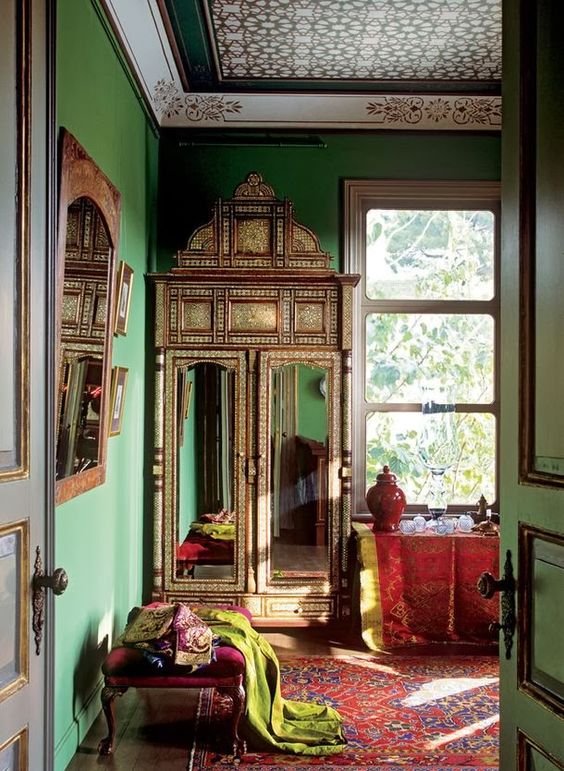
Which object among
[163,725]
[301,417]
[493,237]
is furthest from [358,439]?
[163,725]

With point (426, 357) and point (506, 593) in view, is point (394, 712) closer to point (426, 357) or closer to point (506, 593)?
point (506, 593)

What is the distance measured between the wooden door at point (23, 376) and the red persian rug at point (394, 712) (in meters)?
1.71

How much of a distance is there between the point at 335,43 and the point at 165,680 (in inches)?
133

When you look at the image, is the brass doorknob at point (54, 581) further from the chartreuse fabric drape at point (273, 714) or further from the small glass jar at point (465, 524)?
the small glass jar at point (465, 524)

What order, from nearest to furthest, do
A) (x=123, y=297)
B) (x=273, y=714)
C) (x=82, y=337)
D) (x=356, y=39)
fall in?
1. (x=82, y=337)
2. (x=273, y=714)
3. (x=123, y=297)
4. (x=356, y=39)

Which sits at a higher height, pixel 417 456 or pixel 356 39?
pixel 356 39

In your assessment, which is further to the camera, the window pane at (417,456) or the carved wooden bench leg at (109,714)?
the window pane at (417,456)

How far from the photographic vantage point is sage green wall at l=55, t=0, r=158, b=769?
9.69ft

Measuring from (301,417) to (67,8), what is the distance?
8.72ft

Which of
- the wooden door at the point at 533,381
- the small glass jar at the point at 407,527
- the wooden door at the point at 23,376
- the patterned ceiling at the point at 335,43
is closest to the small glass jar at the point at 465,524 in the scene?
the small glass jar at the point at 407,527

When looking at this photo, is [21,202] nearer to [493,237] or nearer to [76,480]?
[76,480]

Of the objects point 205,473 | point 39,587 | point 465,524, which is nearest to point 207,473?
point 205,473

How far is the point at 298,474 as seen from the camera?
4.76 metres

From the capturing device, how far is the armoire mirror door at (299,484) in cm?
475
